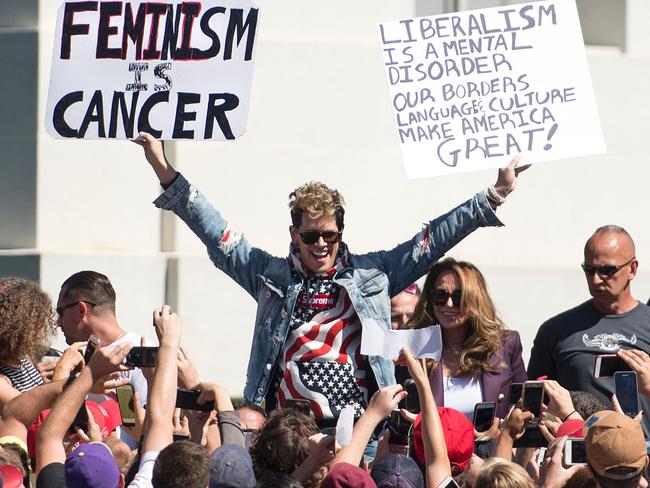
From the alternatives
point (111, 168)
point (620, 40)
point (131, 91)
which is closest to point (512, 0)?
point (620, 40)

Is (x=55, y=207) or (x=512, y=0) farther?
(x=512, y=0)

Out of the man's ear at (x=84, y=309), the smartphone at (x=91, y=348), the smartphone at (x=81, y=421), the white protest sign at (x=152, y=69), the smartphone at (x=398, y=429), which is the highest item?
the white protest sign at (x=152, y=69)

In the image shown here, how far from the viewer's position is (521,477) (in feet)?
16.1

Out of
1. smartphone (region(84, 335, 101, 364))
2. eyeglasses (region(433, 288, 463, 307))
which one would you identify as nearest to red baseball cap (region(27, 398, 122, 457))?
smartphone (region(84, 335, 101, 364))

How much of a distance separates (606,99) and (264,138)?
2497mm

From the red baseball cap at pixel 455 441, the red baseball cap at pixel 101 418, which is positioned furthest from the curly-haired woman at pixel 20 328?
the red baseball cap at pixel 455 441

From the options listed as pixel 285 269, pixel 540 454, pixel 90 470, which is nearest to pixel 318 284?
pixel 285 269

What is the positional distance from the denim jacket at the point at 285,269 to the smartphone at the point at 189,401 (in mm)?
706

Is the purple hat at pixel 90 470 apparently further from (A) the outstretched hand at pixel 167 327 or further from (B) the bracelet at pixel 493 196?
(B) the bracelet at pixel 493 196

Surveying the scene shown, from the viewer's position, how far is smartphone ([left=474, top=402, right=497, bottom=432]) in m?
6.08

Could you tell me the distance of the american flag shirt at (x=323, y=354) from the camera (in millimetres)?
6562

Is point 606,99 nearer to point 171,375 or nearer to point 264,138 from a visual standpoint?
point 264,138

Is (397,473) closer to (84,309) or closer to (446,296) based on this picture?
(446,296)

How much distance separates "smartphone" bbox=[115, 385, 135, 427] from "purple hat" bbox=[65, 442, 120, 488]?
1.23 metres
